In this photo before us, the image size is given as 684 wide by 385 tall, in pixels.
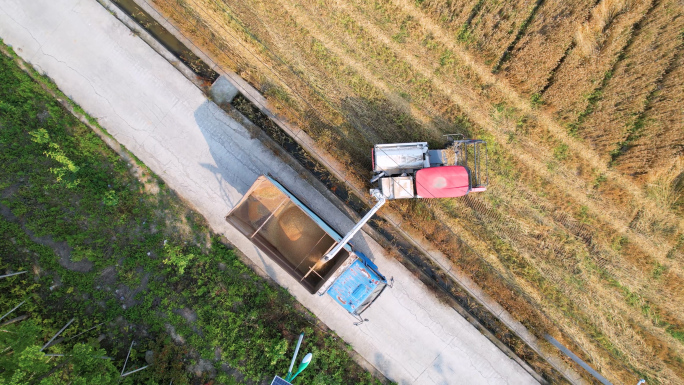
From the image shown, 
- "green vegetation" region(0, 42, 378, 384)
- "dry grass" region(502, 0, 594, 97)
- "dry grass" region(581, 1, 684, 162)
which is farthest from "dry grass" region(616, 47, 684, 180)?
"green vegetation" region(0, 42, 378, 384)

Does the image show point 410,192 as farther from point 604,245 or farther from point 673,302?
point 673,302

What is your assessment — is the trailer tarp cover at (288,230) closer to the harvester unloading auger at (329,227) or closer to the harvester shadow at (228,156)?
the harvester unloading auger at (329,227)

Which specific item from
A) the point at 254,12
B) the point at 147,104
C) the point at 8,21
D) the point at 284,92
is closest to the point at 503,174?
the point at 284,92

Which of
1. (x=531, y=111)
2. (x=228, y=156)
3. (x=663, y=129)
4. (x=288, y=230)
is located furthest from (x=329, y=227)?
(x=663, y=129)

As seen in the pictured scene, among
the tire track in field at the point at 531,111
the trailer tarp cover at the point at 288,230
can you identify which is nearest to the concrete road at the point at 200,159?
the trailer tarp cover at the point at 288,230

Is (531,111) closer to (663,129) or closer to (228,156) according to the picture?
(663,129)

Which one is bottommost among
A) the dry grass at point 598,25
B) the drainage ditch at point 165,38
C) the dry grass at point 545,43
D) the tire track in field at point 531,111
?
the drainage ditch at point 165,38

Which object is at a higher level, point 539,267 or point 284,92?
point 539,267

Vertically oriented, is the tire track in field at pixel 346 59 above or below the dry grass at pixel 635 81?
below
